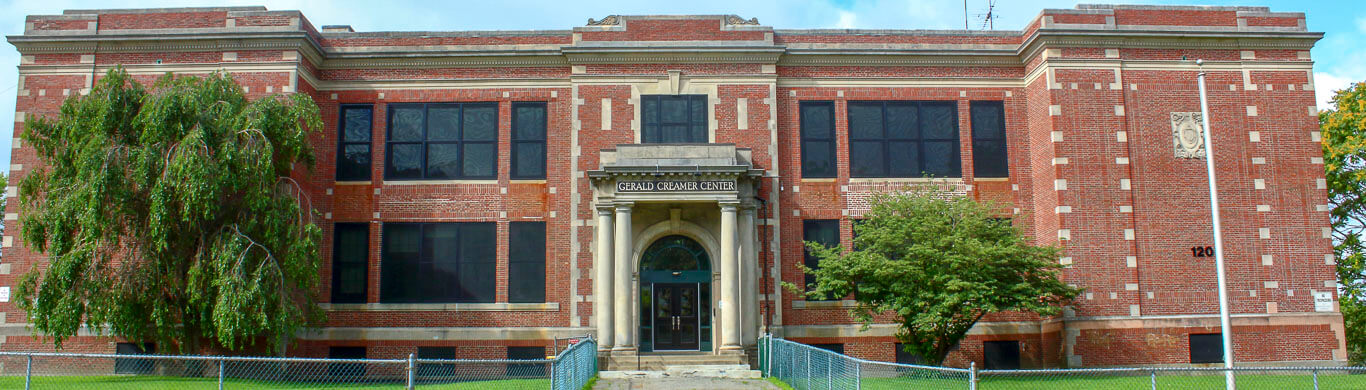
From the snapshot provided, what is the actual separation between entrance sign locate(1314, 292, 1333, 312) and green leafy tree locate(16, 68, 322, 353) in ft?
79.7

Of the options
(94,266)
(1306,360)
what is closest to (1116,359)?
(1306,360)

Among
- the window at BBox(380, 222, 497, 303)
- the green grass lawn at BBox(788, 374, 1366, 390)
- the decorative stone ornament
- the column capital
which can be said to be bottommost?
the green grass lawn at BBox(788, 374, 1366, 390)

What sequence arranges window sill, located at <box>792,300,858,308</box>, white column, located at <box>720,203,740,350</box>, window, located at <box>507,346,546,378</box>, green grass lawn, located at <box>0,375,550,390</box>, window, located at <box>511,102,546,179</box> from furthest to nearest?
1. window, located at <box>511,102,546,179</box>
2. window sill, located at <box>792,300,858,308</box>
3. window, located at <box>507,346,546,378</box>
4. white column, located at <box>720,203,740,350</box>
5. green grass lawn, located at <box>0,375,550,390</box>

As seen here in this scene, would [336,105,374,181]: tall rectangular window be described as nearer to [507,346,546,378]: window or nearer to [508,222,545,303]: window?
[508,222,545,303]: window

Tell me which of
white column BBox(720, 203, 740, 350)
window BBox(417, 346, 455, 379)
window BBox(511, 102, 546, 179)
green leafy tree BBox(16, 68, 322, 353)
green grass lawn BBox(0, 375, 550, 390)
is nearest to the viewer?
green grass lawn BBox(0, 375, 550, 390)

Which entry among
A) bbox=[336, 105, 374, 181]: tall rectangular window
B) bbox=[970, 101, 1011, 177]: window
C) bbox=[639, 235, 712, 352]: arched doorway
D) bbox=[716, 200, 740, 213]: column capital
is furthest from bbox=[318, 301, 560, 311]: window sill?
bbox=[970, 101, 1011, 177]: window

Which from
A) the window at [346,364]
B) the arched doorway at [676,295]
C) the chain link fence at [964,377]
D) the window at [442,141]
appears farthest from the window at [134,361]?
the chain link fence at [964,377]

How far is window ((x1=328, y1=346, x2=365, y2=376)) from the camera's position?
24.4 m

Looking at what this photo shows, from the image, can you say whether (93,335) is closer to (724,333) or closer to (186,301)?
(186,301)

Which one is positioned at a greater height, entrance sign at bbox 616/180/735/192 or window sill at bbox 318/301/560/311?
entrance sign at bbox 616/180/735/192

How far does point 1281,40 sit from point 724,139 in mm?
14905

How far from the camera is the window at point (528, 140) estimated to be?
27078 mm

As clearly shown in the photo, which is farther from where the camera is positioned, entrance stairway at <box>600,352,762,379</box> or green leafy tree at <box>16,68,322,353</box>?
entrance stairway at <box>600,352,762,379</box>

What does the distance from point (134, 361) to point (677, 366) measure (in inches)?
517
